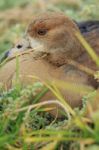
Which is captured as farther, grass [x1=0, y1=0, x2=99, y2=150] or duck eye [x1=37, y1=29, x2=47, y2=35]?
duck eye [x1=37, y1=29, x2=47, y2=35]

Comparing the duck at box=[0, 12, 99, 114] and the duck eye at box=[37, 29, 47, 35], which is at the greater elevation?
the duck eye at box=[37, 29, 47, 35]

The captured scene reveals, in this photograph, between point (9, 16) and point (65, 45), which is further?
point (9, 16)

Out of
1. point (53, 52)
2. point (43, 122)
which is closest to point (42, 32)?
point (53, 52)

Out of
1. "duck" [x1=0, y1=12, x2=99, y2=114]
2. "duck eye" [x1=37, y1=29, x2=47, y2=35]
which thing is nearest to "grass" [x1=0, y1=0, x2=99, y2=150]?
"duck" [x1=0, y1=12, x2=99, y2=114]

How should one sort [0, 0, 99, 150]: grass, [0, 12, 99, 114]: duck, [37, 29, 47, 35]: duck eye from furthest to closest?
[37, 29, 47, 35]: duck eye < [0, 12, 99, 114]: duck < [0, 0, 99, 150]: grass

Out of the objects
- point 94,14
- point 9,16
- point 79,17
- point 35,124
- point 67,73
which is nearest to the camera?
point 35,124

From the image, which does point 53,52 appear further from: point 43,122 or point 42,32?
point 43,122

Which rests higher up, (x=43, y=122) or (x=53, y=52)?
(x=53, y=52)

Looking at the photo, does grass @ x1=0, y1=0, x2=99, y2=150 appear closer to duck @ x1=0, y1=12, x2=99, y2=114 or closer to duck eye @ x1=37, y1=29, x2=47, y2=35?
duck @ x1=0, y1=12, x2=99, y2=114

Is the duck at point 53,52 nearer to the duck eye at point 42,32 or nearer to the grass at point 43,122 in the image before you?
the duck eye at point 42,32

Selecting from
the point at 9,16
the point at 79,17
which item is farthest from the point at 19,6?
the point at 79,17

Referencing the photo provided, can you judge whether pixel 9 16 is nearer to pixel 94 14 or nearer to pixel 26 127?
pixel 94 14

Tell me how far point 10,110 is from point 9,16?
3170 mm

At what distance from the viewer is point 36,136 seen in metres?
3.87
